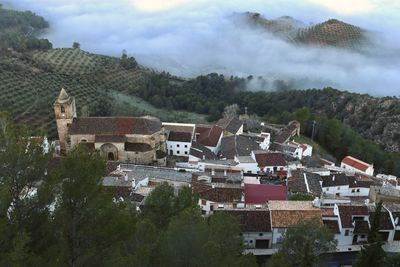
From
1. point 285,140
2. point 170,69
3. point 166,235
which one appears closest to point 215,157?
point 285,140

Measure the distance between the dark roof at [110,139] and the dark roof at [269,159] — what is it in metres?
15.2

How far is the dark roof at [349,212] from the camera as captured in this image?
31.4 m

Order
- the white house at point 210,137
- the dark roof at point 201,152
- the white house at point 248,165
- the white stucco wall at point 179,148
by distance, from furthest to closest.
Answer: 1. the white house at point 210,137
2. the white stucco wall at point 179,148
3. the dark roof at point 201,152
4. the white house at point 248,165

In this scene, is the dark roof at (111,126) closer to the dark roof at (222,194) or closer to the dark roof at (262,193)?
the dark roof at (222,194)

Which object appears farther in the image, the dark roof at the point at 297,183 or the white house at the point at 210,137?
the white house at the point at 210,137

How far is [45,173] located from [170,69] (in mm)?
147668

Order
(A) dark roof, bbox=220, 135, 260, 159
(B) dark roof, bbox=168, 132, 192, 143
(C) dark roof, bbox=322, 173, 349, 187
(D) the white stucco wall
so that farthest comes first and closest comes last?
(D) the white stucco wall → (B) dark roof, bbox=168, 132, 192, 143 → (A) dark roof, bbox=220, 135, 260, 159 → (C) dark roof, bbox=322, 173, 349, 187

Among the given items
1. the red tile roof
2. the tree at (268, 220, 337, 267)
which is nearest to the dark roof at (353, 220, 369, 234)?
the tree at (268, 220, 337, 267)

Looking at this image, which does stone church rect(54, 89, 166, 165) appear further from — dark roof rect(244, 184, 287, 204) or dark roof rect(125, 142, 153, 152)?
dark roof rect(244, 184, 287, 204)

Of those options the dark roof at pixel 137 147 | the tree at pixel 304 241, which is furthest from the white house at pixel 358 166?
the tree at pixel 304 241

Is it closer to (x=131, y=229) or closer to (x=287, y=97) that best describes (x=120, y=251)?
(x=131, y=229)

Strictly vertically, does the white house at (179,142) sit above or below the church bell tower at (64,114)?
below

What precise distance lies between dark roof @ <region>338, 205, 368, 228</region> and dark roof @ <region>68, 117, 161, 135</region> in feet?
76.5

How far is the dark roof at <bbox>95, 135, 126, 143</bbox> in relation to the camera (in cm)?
4622
